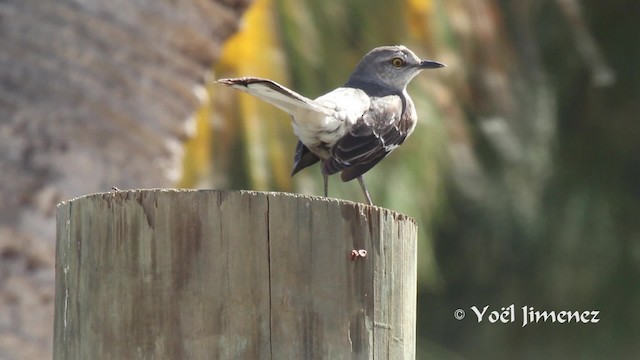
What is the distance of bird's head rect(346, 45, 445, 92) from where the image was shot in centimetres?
559

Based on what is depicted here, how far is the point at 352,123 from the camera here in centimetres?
472

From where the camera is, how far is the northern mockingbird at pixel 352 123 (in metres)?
4.45

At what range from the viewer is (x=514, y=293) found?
9.69 m

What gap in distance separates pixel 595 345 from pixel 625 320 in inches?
11.0

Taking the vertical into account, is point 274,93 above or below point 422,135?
below

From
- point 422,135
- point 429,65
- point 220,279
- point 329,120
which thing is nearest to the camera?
point 220,279

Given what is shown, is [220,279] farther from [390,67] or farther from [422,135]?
[422,135]

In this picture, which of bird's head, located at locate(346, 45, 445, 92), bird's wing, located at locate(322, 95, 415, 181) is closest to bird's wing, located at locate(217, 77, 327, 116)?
bird's wing, located at locate(322, 95, 415, 181)

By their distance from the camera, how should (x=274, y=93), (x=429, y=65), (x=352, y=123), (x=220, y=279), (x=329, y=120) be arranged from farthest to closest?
(x=429, y=65) < (x=352, y=123) < (x=329, y=120) < (x=274, y=93) < (x=220, y=279)

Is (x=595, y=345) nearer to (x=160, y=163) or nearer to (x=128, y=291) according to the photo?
(x=160, y=163)

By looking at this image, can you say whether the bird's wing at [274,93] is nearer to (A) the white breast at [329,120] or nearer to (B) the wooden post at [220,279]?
(A) the white breast at [329,120]

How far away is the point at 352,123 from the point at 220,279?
91.5 inches

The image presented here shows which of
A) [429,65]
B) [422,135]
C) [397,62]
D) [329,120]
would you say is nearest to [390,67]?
[397,62]

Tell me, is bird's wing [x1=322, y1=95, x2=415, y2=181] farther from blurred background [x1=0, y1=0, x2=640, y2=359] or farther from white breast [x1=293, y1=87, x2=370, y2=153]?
blurred background [x1=0, y1=0, x2=640, y2=359]
